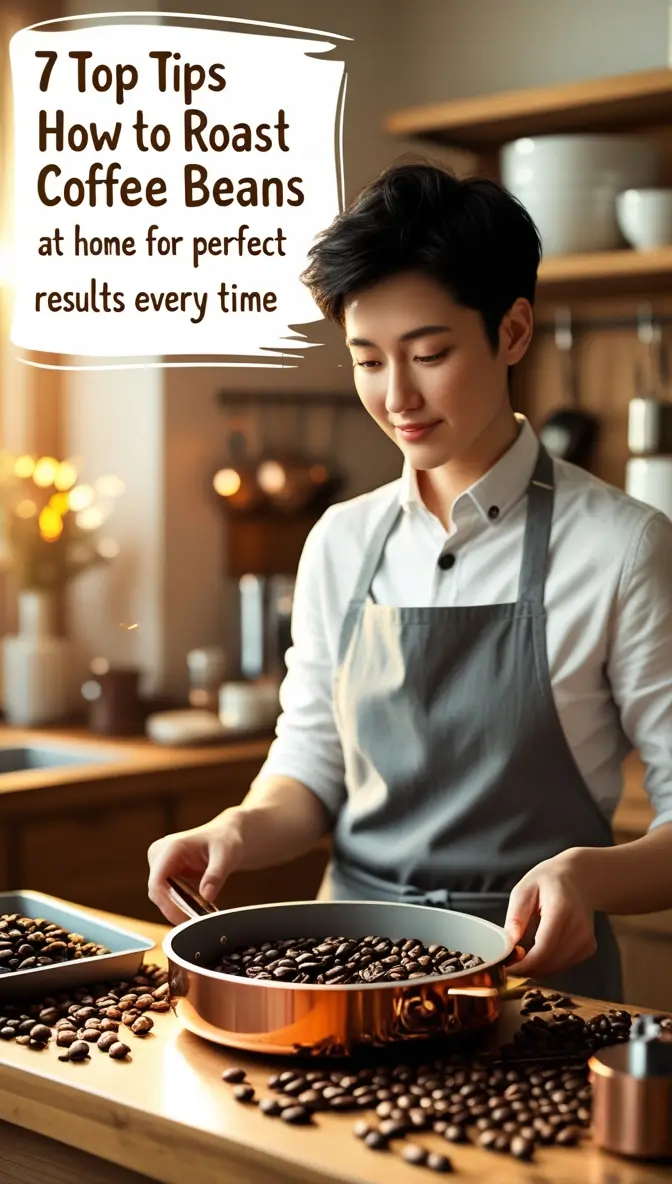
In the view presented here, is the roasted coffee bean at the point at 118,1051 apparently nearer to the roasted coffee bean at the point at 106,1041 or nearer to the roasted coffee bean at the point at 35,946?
the roasted coffee bean at the point at 106,1041

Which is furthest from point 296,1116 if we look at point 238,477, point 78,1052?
point 238,477

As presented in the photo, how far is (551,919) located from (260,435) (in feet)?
7.63

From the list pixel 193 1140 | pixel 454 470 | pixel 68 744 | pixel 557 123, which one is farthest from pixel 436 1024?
pixel 557 123

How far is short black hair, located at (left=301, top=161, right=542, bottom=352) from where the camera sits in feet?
5.29

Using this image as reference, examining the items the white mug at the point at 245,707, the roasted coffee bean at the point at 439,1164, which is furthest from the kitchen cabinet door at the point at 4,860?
the roasted coffee bean at the point at 439,1164

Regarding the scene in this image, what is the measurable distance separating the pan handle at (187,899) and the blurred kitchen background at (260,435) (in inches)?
51.2

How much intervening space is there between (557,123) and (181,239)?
150cm

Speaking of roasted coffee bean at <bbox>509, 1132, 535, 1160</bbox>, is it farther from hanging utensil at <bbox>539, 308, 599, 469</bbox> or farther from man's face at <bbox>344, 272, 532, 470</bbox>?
hanging utensil at <bbox>539, 308, 599, 469</bbox>

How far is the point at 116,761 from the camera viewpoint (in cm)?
302

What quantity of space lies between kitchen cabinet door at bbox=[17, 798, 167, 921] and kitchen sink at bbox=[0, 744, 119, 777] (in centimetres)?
20

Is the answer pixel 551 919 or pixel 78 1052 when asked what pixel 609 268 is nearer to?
pixel 551 919

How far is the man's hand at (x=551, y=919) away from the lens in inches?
54.4

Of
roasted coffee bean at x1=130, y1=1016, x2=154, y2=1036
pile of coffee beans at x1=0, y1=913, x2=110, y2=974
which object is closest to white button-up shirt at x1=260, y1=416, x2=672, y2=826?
pile of coffee beans at x1=0, y1=913, x2=110, y2=974

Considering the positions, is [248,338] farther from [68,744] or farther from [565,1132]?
[68,744]
